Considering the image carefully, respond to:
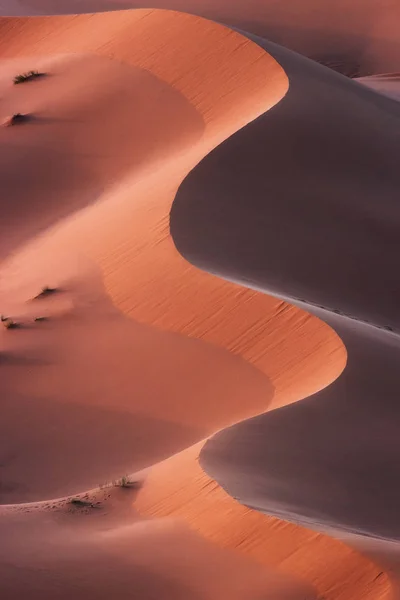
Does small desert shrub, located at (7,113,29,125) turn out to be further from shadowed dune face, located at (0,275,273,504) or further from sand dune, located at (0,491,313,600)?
sand dune, located at (0,491,313,600)

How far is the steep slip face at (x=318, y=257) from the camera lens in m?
8.40

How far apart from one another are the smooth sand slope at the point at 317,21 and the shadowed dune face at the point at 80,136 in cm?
1125

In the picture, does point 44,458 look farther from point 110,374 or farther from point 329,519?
point 329,519

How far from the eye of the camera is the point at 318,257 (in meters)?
14.3

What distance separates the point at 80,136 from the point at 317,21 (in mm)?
14683

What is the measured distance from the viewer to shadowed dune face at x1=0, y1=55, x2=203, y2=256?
1692 centimetres

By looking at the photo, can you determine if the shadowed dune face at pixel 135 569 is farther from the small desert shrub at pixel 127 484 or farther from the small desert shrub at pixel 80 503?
the small desert shrub at pixel 127 484

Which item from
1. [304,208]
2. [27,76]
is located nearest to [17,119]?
[27,76]

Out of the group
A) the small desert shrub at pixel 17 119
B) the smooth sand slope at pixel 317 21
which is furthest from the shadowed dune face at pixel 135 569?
the smooth sand slope at pixel 317 21

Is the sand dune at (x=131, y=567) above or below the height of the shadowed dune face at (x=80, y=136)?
above

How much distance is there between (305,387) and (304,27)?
2187cm

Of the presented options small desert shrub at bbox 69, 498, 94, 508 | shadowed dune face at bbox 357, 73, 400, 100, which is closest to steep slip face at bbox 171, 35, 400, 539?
small desert shrub at bbox 69, 498, 94, 508

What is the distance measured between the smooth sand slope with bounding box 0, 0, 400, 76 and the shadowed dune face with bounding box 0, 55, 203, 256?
1125 cm

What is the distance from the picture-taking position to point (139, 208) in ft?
48.2
